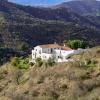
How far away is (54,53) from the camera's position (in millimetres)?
46625

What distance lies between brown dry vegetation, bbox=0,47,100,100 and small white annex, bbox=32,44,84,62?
1.44 m

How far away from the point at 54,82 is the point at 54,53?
1160 cm

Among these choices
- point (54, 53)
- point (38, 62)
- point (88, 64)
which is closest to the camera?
point (88, 64)

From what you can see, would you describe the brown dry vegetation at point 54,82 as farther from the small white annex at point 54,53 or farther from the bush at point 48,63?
the small white annex at point 54,53

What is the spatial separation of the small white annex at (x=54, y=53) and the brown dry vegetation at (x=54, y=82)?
144cm

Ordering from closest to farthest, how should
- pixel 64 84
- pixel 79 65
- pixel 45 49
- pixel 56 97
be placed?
pixel 56 97
pixel 64 84
pixel 79 65
pixel 45 49

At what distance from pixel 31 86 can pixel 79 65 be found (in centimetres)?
569

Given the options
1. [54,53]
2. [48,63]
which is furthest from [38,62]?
[54,53]

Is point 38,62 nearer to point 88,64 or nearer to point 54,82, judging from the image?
point 88,64

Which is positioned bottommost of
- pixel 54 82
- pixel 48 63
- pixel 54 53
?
pixel 54 82

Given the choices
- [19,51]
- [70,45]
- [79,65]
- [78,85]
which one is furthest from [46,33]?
[78,85]

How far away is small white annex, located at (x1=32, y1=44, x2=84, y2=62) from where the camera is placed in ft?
149

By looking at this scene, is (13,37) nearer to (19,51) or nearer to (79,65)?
(19,51)

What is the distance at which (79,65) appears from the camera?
3909 cm
